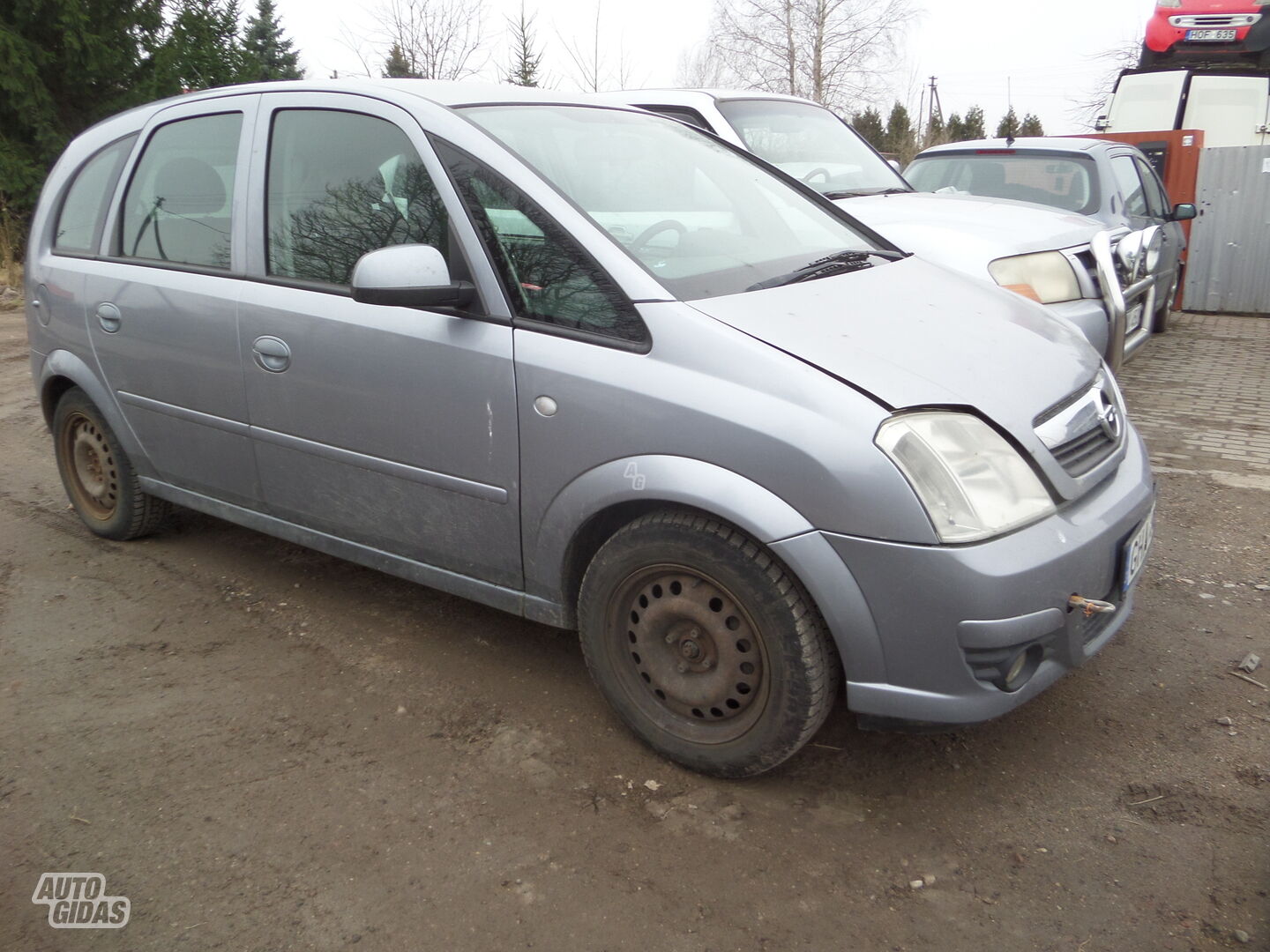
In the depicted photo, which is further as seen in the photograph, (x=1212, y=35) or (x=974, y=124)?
(x=974, y=124)

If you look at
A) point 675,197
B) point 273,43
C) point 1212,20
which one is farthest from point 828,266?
point 273,43

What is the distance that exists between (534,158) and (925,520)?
60.0 inches

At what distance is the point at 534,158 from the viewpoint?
2969 millimetres

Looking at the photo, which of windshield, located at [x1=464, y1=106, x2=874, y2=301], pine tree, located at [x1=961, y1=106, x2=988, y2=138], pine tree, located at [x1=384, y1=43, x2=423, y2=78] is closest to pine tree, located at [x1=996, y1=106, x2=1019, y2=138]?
pine tree, located at [x1=961, y1=106, x2=988, y2=138]

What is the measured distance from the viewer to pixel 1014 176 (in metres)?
7.95

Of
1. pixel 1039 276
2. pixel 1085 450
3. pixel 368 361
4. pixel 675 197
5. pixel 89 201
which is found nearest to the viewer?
pixel 1085 450

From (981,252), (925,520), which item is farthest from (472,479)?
(981,252)

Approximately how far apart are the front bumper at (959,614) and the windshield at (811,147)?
13.4 ft

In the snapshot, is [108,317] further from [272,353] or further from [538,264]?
[538,264]

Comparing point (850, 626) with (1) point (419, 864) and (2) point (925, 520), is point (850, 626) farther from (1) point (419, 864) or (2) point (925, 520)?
(1) point (419, 864)

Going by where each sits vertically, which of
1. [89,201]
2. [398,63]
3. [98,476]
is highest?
[398,63]

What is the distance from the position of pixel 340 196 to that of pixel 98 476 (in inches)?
80.4

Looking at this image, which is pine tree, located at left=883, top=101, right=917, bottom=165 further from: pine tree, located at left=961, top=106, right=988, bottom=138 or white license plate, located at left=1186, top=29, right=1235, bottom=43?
white license plate, located at left=1186, top=29, right=1235, bottom=43

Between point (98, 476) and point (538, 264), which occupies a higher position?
point (538, 264)
